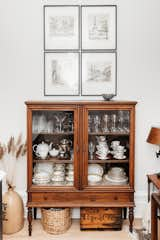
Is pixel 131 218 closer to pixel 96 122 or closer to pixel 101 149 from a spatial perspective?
pixel 101 149

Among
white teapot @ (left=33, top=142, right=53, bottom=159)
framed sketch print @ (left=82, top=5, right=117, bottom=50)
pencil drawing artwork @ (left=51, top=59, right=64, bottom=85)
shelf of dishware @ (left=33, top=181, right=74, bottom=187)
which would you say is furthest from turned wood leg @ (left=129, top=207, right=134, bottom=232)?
framed sketch print @ (left=82, top=5, right=117, bottom=50)

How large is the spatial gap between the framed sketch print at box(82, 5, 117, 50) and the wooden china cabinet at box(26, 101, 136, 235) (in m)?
0.80

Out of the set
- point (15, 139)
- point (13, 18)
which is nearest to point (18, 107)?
point (15, 139)

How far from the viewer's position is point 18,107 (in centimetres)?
371

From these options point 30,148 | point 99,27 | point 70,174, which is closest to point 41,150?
point 30,148

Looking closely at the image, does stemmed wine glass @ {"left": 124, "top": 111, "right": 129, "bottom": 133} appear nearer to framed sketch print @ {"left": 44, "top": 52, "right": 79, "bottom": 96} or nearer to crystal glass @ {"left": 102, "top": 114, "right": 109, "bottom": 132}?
crystal glass @ {"left": 102, "top": 114, "right": 109, "bottom": 132}

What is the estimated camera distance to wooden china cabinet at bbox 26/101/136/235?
10.8 ft

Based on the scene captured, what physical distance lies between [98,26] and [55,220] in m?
2.20

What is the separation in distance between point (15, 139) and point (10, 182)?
51cm

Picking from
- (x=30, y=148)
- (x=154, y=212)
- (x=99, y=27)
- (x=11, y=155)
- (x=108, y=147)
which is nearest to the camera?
(x=154, y=212)

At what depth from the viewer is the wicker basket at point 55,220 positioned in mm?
3336

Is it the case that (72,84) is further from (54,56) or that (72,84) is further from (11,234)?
(11,234)

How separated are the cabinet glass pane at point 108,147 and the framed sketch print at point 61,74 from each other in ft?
1.80

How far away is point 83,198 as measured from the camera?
335 cm
